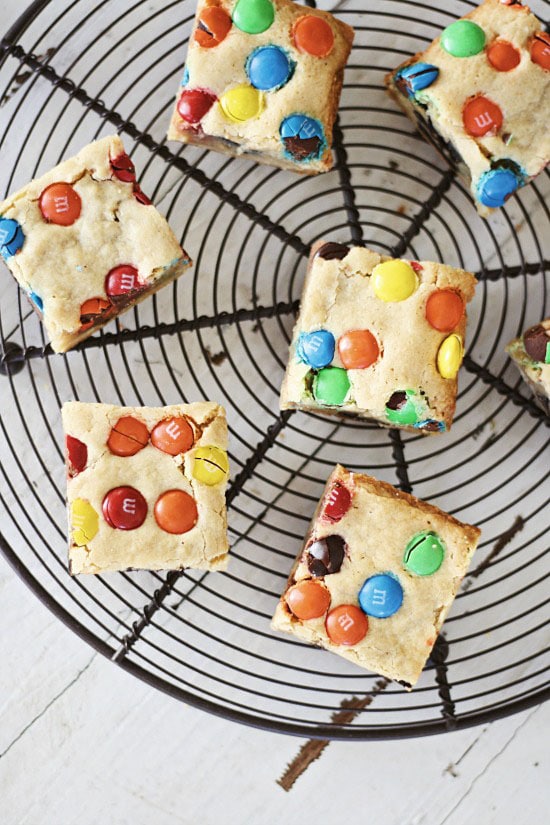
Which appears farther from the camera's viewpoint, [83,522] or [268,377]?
[268,377]

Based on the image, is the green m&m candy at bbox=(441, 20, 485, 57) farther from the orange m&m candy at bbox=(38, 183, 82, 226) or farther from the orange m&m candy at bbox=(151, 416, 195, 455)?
the orange m&m candy at bbox=(151, 416, 195, 455)

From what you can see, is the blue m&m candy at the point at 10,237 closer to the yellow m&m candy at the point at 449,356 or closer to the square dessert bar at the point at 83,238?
the square dessert bar at the point at 83,238

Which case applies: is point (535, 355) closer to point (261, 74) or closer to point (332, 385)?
point (332, 385)

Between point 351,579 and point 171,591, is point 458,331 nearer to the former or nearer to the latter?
point 351,579

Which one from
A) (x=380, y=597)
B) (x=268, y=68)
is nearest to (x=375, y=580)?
(x=380, y=597)

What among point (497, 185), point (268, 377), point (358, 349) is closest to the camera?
point (358, 349)

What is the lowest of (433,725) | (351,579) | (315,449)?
(433,725)

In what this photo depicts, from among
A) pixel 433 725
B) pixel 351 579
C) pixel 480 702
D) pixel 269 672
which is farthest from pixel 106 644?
pixel 480 702

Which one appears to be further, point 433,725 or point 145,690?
point 145,690
